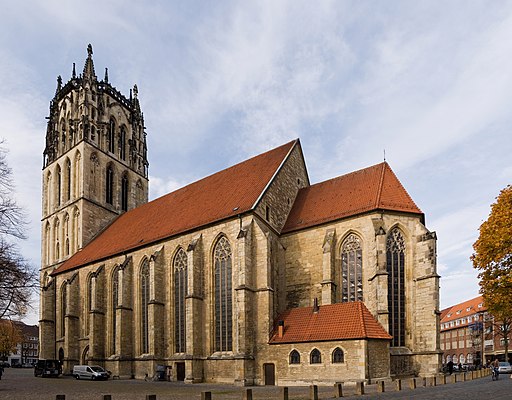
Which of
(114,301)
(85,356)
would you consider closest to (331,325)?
(114,301)

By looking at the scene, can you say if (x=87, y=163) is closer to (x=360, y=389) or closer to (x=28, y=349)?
(x=360, y=389)

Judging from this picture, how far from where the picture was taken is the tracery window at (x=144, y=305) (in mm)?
30750

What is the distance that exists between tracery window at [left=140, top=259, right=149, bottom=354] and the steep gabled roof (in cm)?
184

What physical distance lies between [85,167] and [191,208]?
1390 cm

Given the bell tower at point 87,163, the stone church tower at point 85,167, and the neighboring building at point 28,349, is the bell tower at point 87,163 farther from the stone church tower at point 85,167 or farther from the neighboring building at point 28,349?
the neighboring building at point 28,349

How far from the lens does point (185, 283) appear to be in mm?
29094

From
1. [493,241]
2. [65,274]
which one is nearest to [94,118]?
[65,274]

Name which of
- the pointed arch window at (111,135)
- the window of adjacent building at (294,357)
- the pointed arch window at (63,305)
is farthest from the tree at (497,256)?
the pointed arch window at (111,135)

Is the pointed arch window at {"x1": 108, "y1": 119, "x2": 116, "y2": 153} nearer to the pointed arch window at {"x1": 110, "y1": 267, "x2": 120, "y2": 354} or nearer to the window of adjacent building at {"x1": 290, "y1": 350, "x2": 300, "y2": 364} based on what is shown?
the pointed arch window at {"x1": 110, "y1": 267, "x2": 120, "y2": 354}

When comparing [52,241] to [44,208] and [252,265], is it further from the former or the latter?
[252,265]

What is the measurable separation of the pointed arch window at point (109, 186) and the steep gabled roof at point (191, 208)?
12.4 feet

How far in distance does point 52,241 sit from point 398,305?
3260 centimetres

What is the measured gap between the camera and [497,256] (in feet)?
77.9

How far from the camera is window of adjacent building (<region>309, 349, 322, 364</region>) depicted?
2234cm
